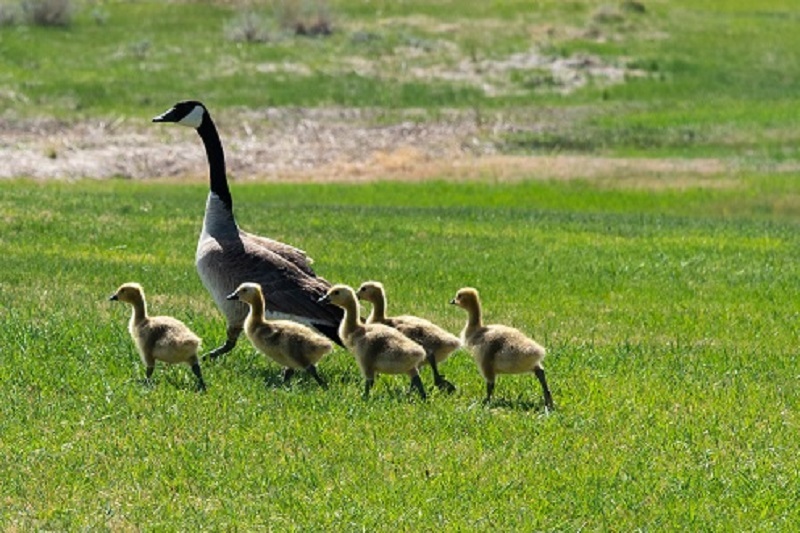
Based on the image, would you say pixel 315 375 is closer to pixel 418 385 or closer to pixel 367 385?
pixel 367 385

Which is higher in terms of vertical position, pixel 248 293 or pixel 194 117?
pixel 194 117

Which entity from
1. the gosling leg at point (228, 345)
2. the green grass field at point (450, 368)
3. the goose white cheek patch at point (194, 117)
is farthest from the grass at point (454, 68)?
the gosling leg at point (228, 345)

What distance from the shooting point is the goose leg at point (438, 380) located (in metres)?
13.0

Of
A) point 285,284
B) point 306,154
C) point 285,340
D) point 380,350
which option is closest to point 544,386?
point 380,350

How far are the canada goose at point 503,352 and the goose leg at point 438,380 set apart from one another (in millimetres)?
318

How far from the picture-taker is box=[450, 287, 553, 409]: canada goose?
12.4 metres

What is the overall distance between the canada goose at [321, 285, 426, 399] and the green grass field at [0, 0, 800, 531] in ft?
0.91

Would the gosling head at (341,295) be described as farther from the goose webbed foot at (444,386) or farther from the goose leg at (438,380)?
the goose webbed foot at (444,386)

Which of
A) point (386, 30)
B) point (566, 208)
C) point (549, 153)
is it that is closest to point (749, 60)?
point (386, 30)

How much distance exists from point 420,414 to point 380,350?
591mm

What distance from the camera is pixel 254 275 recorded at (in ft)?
46.6

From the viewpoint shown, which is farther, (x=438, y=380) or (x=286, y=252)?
(x=286, y=252)

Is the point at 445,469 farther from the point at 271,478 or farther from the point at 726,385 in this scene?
the point at 726,385

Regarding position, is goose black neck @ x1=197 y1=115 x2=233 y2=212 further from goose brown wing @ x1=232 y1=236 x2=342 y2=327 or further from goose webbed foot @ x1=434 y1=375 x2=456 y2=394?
goose webbed foot @ x1=434 y1=375 x2=456 y2=394
